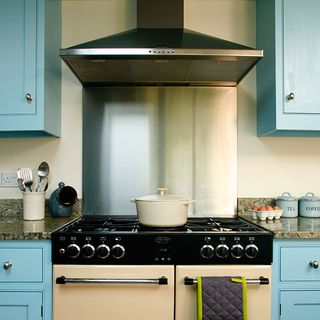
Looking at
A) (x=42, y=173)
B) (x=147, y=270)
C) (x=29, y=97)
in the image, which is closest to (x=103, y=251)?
(x=147, y=270)

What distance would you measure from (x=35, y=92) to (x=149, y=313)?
4.02 feet

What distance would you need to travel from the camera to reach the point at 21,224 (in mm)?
1729

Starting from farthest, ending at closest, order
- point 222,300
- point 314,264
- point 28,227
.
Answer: point 28,227 < point 314,264 < point 222,300

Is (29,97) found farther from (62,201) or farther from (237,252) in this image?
(237,252)

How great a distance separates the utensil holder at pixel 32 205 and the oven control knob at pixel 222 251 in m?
1.01

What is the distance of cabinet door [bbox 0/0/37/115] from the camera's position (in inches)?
69.1

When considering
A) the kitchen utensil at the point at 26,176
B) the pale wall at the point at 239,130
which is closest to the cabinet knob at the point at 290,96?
the pale wall at the point at 239,130

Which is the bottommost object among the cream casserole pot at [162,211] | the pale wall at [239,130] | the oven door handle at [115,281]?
the oven door handle at [115,281]

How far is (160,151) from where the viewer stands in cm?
209

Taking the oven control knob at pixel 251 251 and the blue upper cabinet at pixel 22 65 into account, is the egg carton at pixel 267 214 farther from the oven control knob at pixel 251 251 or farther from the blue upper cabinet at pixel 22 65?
the blue upper cabinet at pixel 22 65

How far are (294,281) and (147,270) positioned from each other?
664 millimetres

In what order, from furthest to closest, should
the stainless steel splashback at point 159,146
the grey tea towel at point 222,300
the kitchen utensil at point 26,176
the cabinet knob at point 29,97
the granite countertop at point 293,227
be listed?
the stainless steel splashback at point 159,146
the kitchen utensil at point 26,176
the cabinet knob at point 29,97
the granite countertop at point 293,227
the grey tea towel at point 222,300

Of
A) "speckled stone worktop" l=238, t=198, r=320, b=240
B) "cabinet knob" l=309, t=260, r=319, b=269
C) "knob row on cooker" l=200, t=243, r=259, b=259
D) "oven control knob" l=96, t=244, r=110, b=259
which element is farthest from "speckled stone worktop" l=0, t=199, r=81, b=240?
"cabinet knob" l=309, t=260, r=319, b=269

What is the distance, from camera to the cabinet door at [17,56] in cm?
176
